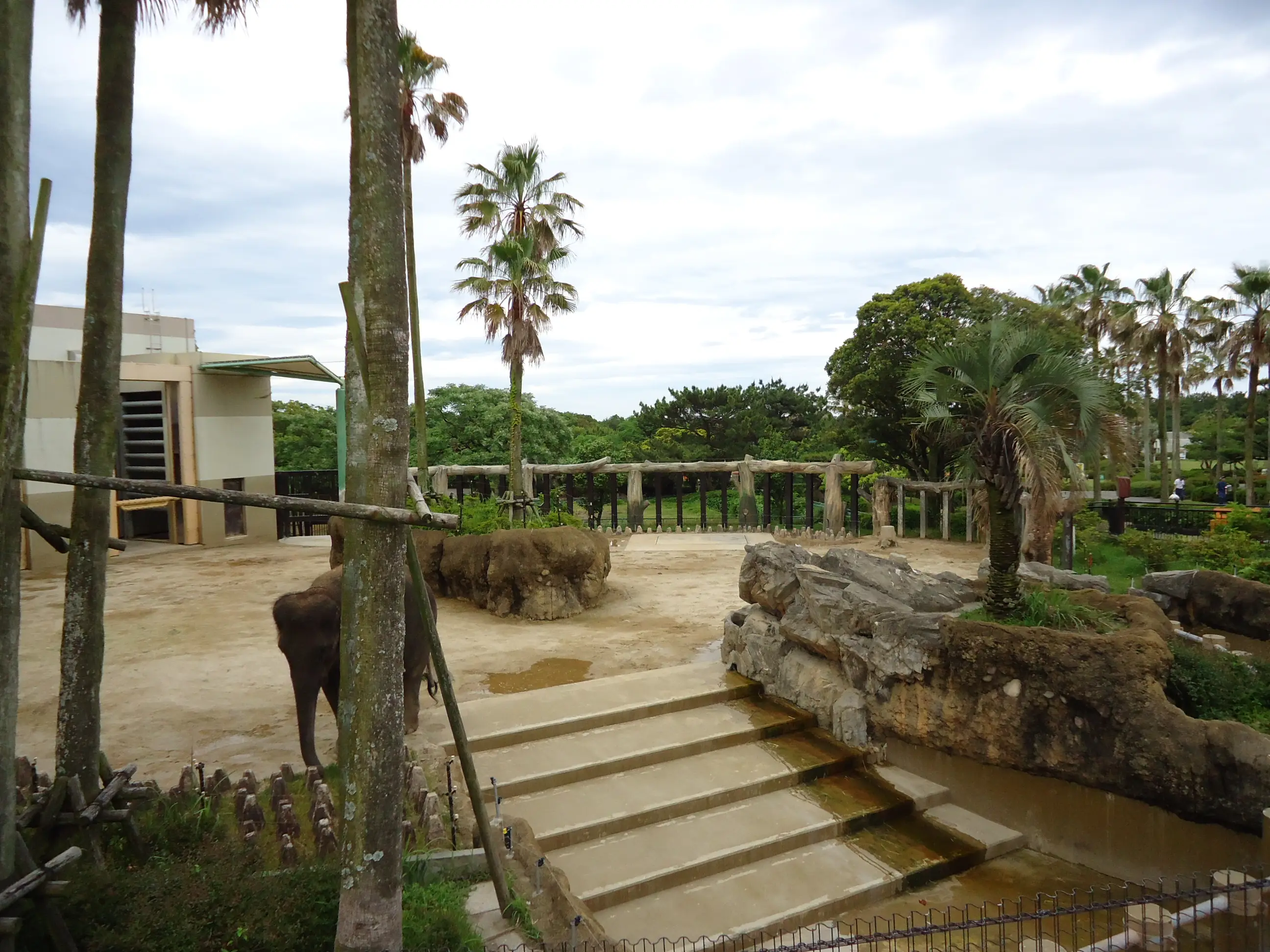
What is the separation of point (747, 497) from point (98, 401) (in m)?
19.0

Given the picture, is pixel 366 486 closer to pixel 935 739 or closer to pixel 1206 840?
pixel 935 739

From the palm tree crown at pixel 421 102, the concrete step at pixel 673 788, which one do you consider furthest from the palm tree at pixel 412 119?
the concrete step at pixel 673 788

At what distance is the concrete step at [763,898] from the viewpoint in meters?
5.76

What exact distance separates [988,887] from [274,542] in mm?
19527

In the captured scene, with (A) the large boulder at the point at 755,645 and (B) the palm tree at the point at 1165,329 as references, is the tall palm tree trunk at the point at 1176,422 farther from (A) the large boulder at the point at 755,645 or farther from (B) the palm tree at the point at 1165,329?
(A) the large boulder at the point at 755,645

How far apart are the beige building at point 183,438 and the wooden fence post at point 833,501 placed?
13231mm

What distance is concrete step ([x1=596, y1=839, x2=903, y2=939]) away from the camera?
5.76 metres

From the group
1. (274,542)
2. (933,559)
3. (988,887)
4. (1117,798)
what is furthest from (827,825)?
(274,542)

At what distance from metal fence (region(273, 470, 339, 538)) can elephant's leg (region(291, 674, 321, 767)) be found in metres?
17.2

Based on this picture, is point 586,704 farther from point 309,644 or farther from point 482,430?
point 482,430

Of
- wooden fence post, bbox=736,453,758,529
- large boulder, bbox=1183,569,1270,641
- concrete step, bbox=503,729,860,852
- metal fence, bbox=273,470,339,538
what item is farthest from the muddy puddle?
metal fence, bbox=273,470,339,538

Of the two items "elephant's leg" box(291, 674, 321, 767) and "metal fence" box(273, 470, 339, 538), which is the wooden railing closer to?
"metal fence" box(273, 470, 339, 538)

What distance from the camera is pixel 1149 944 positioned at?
4.59m

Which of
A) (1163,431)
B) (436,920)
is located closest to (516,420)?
(436,920)
